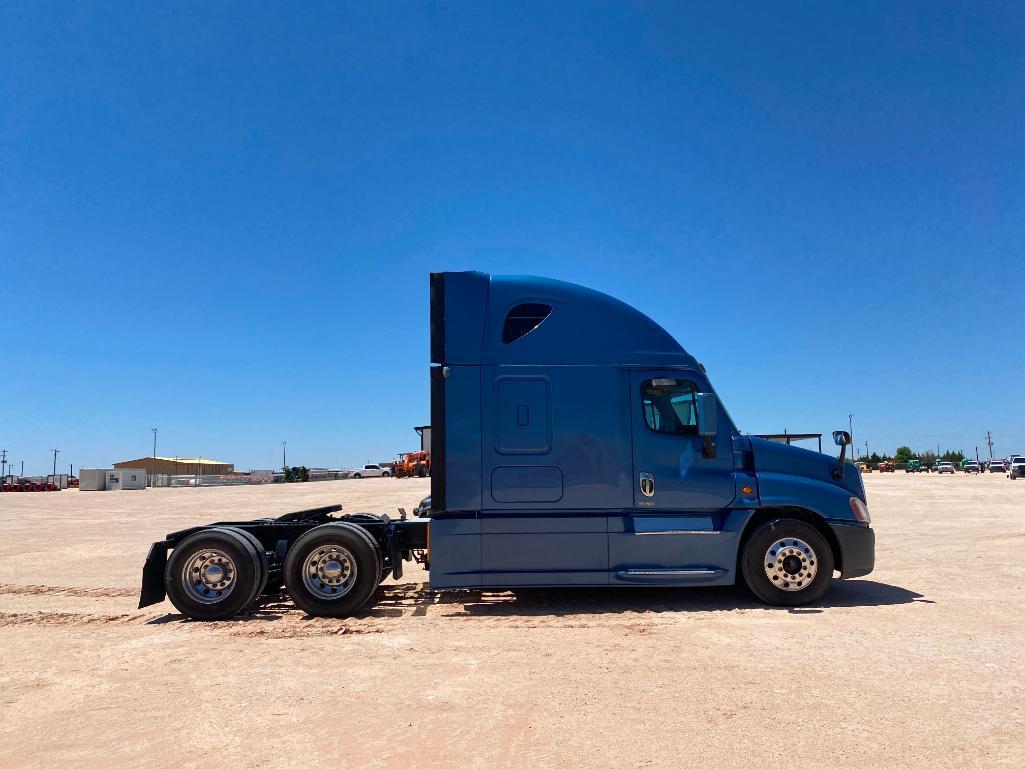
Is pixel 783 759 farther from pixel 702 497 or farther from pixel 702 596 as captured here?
pixel 702 596

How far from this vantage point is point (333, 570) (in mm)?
7695

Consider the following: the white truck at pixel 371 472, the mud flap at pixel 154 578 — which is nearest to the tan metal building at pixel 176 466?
the white truck at pixel 371 472

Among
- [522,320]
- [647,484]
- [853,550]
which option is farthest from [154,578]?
[853,550]

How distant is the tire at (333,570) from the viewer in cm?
757

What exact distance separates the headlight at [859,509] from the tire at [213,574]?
6911 millimetres

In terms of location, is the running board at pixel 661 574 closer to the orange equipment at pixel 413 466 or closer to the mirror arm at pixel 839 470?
the mirror arm at pixel 839 470

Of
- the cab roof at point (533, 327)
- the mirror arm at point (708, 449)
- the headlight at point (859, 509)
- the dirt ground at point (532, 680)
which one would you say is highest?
the cab roof at point (533, 327)

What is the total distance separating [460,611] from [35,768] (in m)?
4.56

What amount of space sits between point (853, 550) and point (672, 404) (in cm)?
271

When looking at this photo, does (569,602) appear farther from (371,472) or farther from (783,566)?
(371,472)

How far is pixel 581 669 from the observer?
17.7ft

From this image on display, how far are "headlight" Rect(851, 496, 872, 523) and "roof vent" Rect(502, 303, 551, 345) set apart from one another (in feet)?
14.0

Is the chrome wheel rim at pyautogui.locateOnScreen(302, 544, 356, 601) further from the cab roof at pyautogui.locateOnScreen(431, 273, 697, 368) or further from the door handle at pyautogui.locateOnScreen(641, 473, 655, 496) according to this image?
the door handle at pyautogui.locateOnScreen(641, 473, 655, 496)

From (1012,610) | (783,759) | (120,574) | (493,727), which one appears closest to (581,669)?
(493,727)
